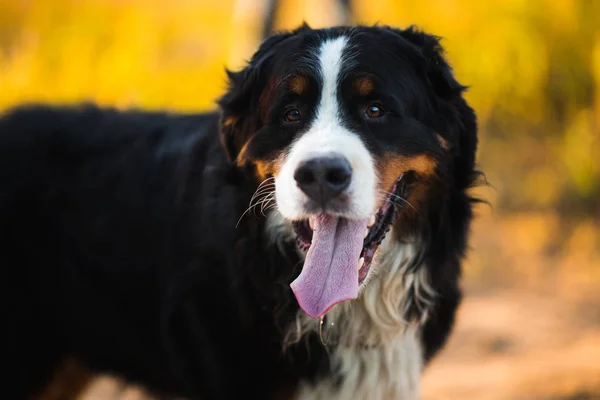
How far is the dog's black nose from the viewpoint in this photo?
7.61ft

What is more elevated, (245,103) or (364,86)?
(364,86)

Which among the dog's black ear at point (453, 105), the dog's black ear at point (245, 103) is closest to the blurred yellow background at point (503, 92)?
the dog's black ear at point (453, 105)

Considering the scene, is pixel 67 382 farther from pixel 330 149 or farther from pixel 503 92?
pixel 503 92

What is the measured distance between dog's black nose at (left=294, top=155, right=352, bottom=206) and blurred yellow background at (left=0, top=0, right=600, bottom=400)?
362 centimetres

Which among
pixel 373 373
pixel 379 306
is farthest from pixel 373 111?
pixel 373 373

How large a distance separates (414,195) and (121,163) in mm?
1404

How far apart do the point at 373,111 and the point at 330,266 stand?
58 centimetres

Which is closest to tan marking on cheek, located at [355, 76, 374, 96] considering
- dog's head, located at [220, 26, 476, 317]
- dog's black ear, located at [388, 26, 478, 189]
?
dog's head, located at [220, 26, 476, 317]

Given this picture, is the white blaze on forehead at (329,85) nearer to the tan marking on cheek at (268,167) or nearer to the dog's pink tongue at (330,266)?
the tan marking on cheek at (268,167)

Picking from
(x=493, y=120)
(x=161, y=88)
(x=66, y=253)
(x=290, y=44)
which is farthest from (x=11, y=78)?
(x=290, y=44)

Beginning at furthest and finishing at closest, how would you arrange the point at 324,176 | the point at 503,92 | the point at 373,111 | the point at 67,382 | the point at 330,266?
1. the point at 503,92
2. the point at 67,382
3. the point at 373,111
4. the point at 330,266
5. the point at 324,176

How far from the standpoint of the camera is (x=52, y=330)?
139 inches

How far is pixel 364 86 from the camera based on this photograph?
2.59 metres

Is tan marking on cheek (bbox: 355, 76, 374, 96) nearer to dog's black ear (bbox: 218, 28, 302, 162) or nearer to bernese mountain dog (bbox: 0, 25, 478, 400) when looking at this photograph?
bernese mountain dog (bbox: 0, 25, 478, 400)
